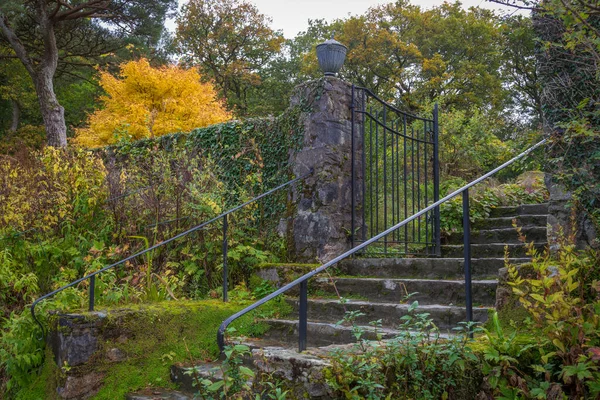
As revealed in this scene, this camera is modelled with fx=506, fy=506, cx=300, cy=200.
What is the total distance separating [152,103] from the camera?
1224 cm

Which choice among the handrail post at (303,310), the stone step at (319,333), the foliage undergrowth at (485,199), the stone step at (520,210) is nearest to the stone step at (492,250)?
the foliage undergrowth at (485,199)

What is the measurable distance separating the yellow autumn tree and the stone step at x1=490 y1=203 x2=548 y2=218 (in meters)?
7.47

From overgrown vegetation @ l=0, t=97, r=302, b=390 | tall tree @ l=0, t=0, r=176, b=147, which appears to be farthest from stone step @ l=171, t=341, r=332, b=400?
tall tree @ l=0, t=0, r=176, b=147

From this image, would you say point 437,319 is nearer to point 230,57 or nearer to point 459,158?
point 459,158

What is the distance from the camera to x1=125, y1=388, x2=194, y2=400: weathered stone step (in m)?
3.52

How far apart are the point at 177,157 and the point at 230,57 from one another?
14896mm

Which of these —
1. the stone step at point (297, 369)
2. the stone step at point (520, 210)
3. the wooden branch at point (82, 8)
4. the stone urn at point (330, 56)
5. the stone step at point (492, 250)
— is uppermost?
the wooden branch at point (82, 8)

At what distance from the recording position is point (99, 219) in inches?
226

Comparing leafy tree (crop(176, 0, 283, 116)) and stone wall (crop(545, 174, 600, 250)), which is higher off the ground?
leafy tree (crop(176, 0, 283, 116))

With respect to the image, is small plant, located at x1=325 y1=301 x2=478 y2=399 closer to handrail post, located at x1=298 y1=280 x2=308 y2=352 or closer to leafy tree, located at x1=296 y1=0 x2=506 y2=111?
handrail post, located at x1=298 y1=280 x2=308 y2=352

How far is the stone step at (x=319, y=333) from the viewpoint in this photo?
3568 mm

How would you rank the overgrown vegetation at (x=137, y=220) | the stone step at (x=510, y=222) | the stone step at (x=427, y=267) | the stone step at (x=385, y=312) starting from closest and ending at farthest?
the stone step at (x=385, y=312), the stone step at (x=427, y=267), the overgrown vegetation at (x=137, y=220), the stone step at (x=510, y=222)

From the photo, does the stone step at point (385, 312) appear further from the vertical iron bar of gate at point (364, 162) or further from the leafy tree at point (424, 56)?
the leafy tree at point (424, 56)

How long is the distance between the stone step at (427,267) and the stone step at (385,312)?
2.08 feet
